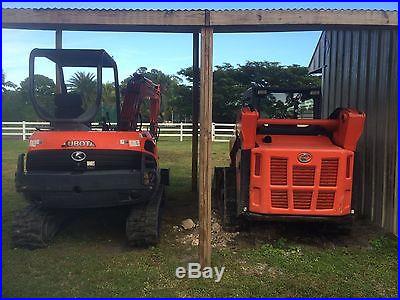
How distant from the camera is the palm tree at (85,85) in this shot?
20.4 feet

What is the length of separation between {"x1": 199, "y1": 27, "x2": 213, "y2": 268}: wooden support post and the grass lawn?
0.33 metres

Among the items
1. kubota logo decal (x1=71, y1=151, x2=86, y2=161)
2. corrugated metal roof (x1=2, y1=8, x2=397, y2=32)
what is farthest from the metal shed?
kubota logo decal (x1=71, y1=151, x2=86, y2=161)

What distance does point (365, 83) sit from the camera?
716 cm

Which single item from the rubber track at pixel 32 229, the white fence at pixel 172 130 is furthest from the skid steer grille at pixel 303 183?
the white fence at pixel 172 130

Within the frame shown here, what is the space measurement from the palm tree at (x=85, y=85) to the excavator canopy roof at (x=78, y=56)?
18 cm

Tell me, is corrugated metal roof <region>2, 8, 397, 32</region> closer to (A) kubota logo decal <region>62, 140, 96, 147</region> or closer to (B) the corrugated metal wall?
(B) the corrugated metal wall

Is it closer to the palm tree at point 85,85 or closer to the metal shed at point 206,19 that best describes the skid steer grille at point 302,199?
the metal shed at point 206,19

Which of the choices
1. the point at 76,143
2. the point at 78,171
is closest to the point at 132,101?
the point at 76,143

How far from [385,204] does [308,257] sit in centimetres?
173

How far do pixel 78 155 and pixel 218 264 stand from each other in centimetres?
223

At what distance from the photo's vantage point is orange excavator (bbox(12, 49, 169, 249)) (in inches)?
222

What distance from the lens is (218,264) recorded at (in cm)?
520

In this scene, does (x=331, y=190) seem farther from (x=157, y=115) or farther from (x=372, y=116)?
(x=157, y=115)

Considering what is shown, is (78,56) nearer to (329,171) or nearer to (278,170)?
(278,170)
